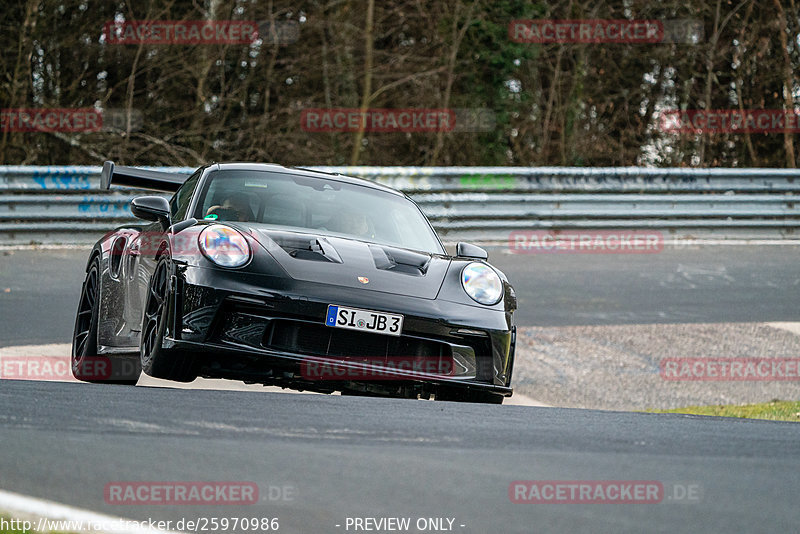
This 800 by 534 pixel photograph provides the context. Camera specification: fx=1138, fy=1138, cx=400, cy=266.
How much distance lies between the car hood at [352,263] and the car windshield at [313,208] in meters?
0.32

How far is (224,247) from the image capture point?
5.43m

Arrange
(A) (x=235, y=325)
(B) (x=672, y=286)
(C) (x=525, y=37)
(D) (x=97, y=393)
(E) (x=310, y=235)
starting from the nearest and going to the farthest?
(D) (x=97, y=393), (A) (x=235, y=325), (E) (x=310, y=235), (B) (x=672, y=286), (C) (x=525, y=37)

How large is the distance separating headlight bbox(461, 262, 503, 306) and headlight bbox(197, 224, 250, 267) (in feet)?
3.74

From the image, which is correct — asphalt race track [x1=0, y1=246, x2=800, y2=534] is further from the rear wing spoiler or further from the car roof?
the rear wing spoiler

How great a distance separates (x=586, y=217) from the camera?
46.5ft

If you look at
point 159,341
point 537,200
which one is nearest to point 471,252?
point 159,341

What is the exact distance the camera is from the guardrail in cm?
1277

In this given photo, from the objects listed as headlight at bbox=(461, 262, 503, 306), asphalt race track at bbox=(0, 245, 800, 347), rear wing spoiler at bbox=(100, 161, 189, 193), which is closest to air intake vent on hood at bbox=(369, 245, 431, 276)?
headlight at bbox=(461, 262, 503, 306)

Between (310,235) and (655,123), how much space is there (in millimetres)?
20418

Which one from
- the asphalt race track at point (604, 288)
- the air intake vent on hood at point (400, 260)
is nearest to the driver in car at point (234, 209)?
the air intake vent on hood at point (400, 260)

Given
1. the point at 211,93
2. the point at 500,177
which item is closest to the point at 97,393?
the point at 500,177

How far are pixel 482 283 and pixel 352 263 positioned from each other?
73cm

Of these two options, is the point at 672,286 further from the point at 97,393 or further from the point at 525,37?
the point at 525,37

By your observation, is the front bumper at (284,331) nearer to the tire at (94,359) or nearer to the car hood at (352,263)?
the car hood at (352,263)
